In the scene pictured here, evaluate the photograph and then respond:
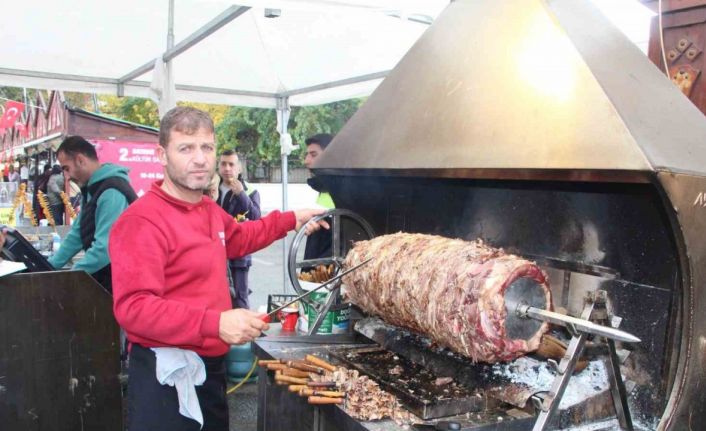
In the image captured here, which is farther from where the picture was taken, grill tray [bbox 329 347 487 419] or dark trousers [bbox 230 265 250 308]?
dark trousers [bbox 230 265 250 308]

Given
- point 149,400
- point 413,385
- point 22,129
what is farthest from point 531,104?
point 22,129

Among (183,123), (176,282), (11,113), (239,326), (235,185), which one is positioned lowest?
(239,326)

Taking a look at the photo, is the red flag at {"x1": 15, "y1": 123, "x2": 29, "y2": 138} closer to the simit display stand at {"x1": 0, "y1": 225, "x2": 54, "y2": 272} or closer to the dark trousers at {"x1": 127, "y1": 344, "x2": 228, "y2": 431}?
the simit display stand at {"x1": 0, "y1": 225, "x2": 54, "y2": 272}

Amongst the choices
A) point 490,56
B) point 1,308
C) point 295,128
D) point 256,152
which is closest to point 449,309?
point 490,56

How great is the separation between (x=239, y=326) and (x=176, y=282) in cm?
44

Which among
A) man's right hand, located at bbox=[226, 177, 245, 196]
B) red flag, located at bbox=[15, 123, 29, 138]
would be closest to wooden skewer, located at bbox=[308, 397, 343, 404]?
man's right hand, located at bbox=[226, 177, 245, 196]

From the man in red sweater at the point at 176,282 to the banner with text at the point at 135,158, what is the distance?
786cm

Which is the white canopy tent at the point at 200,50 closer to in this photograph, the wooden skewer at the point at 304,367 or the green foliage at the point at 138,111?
the wooden skewer at the point at 304,367

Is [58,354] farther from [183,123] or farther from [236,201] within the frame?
[236,201]

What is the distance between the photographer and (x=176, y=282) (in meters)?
2.26

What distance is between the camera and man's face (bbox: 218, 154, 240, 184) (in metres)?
6.00

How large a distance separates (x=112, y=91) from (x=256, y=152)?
14.4 metres

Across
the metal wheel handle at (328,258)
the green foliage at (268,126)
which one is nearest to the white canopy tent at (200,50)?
the metal wheel handle at (328,258)

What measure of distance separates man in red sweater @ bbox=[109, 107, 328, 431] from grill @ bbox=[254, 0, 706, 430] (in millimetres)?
431
